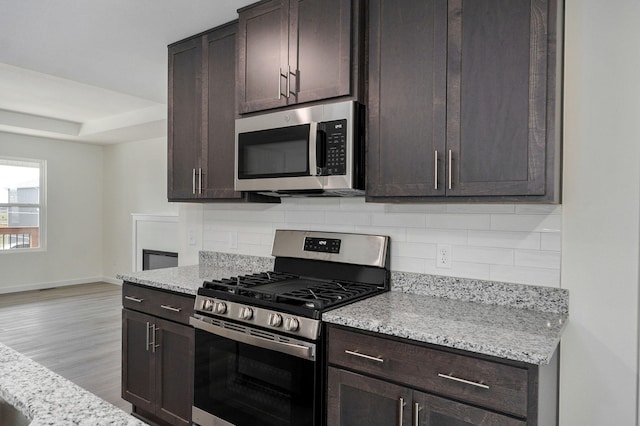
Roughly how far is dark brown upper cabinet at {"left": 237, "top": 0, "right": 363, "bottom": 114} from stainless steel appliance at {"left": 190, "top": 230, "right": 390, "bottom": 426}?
80 cm

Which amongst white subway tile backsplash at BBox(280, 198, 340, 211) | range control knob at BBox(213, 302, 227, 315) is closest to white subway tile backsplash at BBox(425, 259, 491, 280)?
white subway tile backsplash at BBox(280, 198, 340, 211)

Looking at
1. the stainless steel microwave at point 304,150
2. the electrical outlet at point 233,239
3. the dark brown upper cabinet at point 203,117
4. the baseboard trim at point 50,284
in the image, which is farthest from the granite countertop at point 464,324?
the baseboard trim at point 50,284

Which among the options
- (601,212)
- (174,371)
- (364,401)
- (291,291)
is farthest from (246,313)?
(601,212)

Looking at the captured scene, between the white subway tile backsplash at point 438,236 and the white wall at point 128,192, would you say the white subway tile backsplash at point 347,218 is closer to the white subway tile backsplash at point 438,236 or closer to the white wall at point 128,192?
the white subway tile backsplash at point 438,236

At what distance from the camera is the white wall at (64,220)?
6680mm

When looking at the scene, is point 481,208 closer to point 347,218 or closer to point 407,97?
point 407,97

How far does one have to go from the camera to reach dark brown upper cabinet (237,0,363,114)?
78.5 inches

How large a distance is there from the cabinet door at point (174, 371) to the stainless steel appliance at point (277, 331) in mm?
120

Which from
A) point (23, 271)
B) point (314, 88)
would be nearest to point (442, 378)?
point (314, 88)

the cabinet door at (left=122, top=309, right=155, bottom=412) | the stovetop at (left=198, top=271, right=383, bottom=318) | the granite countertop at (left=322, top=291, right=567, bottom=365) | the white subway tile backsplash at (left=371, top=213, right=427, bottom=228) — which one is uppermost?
the white subway tile backsplash at (left=371, top=213, right=427, bottom=228)

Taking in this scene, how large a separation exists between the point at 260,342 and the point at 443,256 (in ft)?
3.15

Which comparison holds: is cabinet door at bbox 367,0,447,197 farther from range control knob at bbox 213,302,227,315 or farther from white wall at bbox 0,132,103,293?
white wall at bbox 0,132,103,293

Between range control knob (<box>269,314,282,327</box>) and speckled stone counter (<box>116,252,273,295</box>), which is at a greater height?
speckled stone counter (<box>116,252,273,295</box>)

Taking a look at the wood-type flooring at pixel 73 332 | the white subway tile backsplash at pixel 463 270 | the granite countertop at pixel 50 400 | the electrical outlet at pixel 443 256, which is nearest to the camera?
the granite countertop at pixel 50 400
